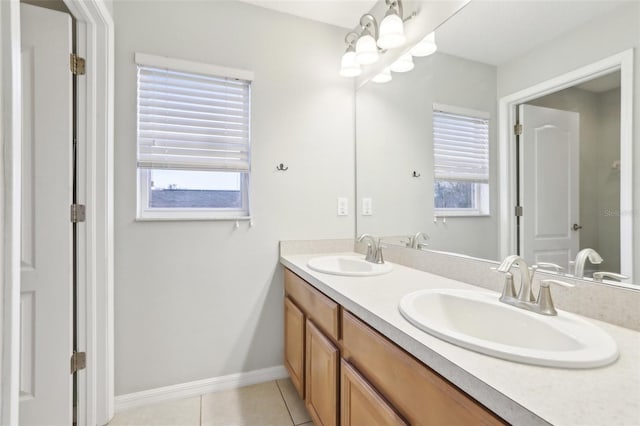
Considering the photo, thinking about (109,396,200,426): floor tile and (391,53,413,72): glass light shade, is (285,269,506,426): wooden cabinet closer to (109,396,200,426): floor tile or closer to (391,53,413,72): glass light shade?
(109,396,200,426): floor tile

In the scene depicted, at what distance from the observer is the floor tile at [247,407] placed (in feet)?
5.27

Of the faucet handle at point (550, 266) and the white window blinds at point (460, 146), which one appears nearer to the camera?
the faucet handle at point (550, 266)

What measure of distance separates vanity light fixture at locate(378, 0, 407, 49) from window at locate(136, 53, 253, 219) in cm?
85

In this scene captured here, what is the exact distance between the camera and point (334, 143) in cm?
214

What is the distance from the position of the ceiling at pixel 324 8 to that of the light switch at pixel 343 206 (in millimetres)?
1230

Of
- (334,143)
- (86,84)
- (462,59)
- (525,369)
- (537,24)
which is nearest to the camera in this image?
(525,369)

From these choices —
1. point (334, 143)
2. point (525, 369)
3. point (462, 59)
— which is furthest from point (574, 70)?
point (334, 143)

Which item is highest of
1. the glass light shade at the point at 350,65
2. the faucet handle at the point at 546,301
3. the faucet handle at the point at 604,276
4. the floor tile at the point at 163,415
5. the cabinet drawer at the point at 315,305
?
the glass light shade at the point at 350,65

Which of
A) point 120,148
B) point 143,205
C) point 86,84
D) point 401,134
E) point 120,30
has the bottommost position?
point 143,205

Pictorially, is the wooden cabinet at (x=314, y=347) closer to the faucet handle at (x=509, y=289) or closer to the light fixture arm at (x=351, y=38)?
the faucet handle at (x=509, y=289)

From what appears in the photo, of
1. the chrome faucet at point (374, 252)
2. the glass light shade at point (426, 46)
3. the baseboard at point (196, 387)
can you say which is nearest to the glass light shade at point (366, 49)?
the glass light shade at point (426, 46)

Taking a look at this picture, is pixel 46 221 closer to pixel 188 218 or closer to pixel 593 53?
pixel 188 218

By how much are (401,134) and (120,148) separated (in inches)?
64.2

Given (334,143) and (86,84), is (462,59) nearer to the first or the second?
(334,143)
